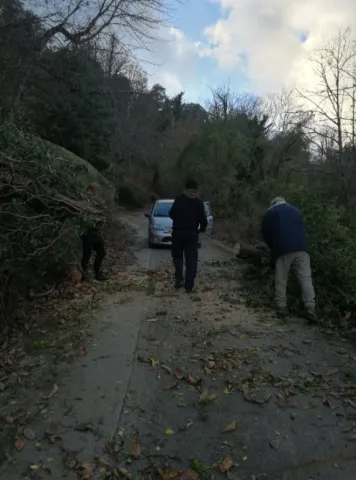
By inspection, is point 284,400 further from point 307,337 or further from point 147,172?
point 147,172

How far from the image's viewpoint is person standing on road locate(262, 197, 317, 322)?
20.8 feet

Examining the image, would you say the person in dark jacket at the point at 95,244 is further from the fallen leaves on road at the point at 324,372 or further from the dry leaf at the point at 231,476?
the dry leaf at the point at 231,476

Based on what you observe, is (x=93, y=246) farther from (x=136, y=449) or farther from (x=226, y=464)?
(x=226, y=464)

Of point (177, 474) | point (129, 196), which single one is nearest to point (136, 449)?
point (177, 474)

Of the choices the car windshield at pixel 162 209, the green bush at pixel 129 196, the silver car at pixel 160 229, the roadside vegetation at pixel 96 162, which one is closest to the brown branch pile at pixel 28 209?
the roadside vegetation at pixel 96 162

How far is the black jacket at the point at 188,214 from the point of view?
24.4 ft

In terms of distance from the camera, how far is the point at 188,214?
293 inches

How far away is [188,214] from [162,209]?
8512 mm

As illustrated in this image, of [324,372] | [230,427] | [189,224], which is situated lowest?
[230,427]

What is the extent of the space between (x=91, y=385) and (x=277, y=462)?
6.13ft

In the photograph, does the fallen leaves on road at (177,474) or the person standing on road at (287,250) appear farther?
the person standing on road at (287,250)

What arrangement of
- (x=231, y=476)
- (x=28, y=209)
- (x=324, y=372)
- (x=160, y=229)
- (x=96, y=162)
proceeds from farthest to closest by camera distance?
(x=96, y=162) < (x=160, y=229) < (x=28, y=209) < (x=324, y=372) < (x=231, y=476)

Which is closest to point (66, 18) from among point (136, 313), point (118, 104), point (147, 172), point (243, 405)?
point (118, 104)

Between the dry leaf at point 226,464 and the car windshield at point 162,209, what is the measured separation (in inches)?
485
